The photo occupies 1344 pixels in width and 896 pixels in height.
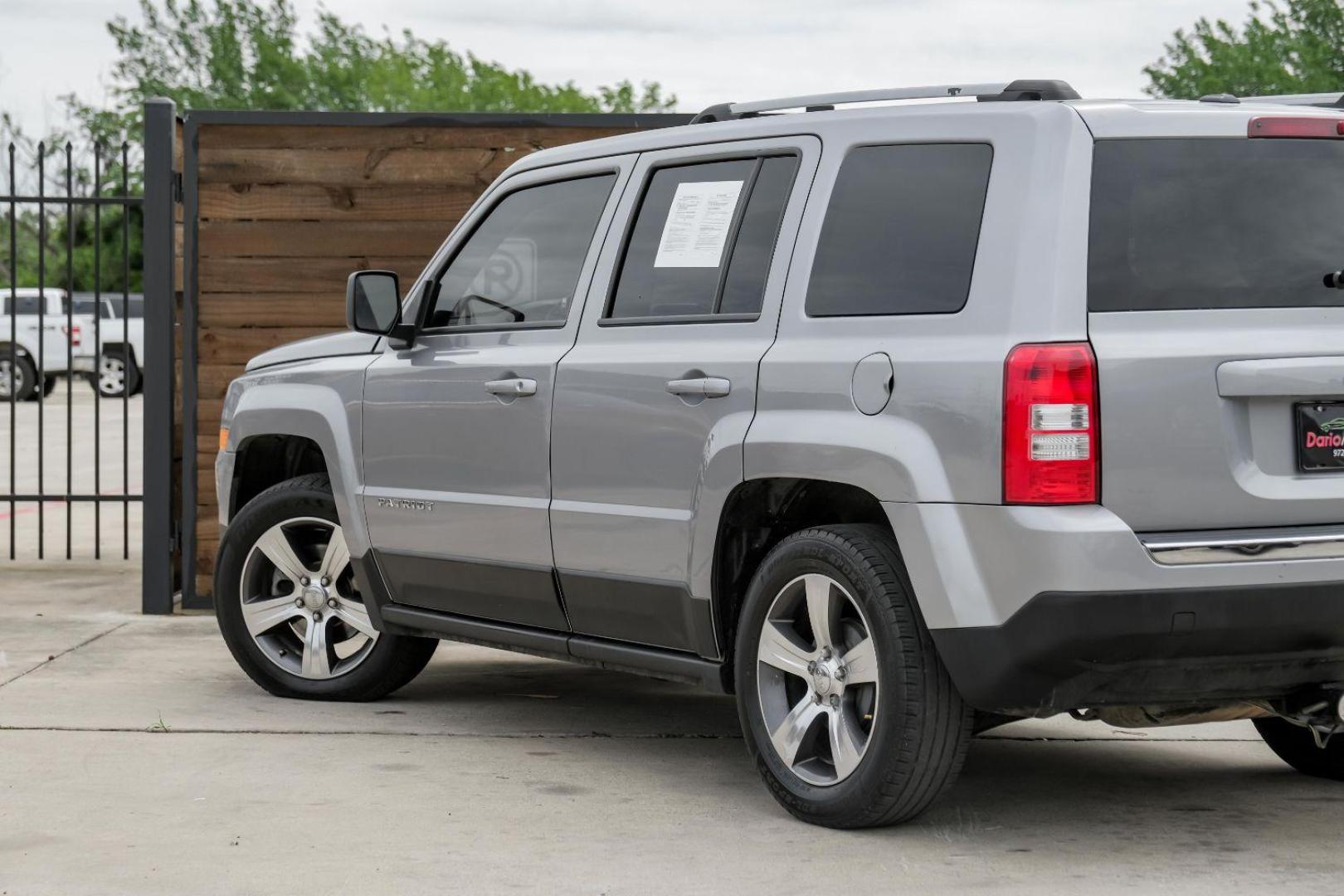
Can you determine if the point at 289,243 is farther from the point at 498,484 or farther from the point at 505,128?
the point at 498,484

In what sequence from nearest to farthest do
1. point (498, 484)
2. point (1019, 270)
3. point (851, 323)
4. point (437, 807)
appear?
point (1019, 270) < point (851, 323) < point (437, 807) < point (498, 484)

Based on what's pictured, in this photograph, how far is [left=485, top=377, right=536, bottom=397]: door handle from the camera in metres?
5.91

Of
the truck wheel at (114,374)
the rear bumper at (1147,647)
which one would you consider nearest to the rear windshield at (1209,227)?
the rear bumper at (1147,647)

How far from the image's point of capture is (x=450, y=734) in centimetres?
643

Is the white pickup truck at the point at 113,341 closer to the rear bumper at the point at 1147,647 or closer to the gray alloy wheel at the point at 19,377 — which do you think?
the gray alloy wheel at the point at 19,377

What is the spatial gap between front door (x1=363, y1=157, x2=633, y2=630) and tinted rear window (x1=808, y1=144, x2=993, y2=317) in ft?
3.52

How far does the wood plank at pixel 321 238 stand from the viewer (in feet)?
30.2

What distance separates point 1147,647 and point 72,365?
43.0ft

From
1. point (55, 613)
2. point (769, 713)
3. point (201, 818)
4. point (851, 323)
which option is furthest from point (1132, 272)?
point (55, 613)

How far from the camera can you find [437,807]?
5.30 m

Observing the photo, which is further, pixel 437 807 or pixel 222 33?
pixel 222 33

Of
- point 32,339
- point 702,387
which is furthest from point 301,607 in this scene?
point 32,339

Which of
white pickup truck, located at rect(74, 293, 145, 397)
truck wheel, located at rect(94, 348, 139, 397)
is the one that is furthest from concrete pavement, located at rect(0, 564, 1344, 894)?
truck wheel, located at rect(94, 348, 139, 397)

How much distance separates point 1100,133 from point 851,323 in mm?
814
